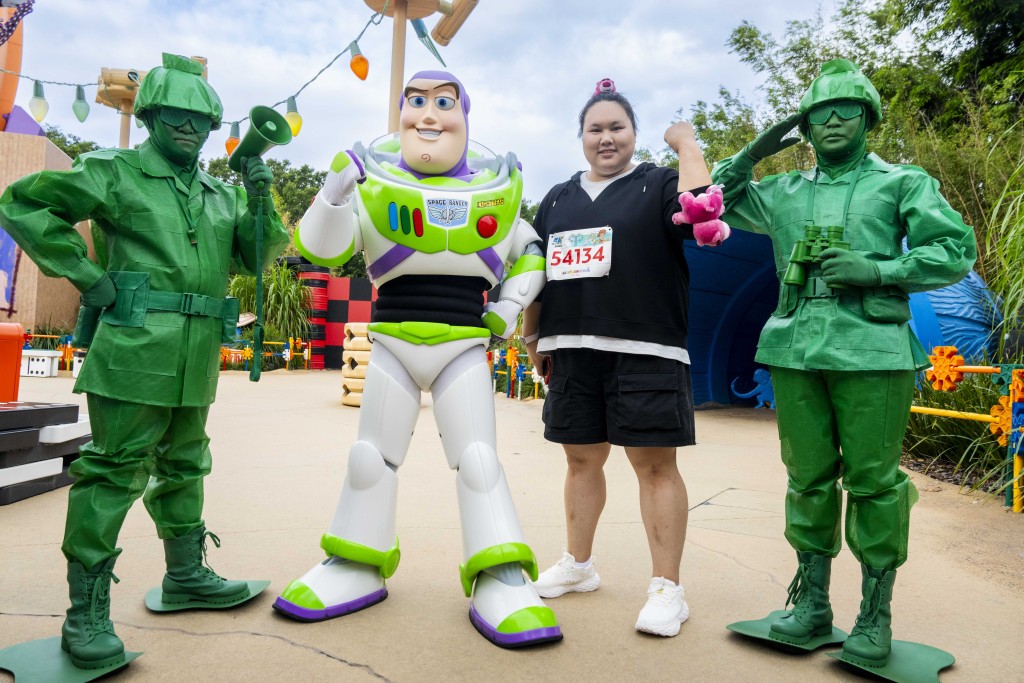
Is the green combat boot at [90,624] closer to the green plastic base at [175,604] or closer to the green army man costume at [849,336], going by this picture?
the green plastic base at [175,604]

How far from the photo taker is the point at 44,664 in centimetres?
195

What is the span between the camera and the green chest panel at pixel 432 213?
245cm

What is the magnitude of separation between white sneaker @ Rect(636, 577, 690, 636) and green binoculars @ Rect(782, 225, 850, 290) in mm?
1097

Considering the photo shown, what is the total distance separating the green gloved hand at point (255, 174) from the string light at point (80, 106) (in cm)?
460

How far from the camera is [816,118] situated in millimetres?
2242

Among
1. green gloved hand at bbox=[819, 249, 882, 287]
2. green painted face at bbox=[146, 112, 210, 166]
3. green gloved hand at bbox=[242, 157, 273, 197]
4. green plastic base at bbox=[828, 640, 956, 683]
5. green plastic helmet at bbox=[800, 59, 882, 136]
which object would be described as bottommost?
green plastic base at bbox=[828, 640, 956, 683]

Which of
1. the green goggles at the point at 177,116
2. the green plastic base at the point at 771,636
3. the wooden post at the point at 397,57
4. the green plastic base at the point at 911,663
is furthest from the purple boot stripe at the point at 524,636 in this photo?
the wooden post at the point at 397,57

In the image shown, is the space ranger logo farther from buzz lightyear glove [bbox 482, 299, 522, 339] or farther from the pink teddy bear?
the pink teddy bear

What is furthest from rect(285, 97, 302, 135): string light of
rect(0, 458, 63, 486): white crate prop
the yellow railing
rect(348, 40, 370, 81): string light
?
the yellow railing

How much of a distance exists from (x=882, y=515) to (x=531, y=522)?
6.60ft

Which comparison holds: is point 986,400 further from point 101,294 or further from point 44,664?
point 44,664

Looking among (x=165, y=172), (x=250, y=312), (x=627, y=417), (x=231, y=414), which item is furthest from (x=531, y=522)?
(x=250, y=312)

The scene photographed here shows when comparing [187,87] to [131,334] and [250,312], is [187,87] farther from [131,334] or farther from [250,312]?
[250,312]

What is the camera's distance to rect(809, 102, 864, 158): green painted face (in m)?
2.20
